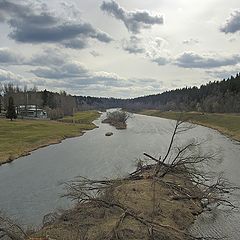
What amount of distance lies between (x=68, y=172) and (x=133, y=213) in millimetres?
18027

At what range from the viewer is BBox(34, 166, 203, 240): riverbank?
699 inches

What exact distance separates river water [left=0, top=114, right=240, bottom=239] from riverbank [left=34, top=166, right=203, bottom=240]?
4.89 feet

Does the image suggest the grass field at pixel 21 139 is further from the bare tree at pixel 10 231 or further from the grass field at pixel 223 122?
the bare tree at pixel 10 231

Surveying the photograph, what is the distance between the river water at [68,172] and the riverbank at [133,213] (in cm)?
149

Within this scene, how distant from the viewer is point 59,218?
2061 cm

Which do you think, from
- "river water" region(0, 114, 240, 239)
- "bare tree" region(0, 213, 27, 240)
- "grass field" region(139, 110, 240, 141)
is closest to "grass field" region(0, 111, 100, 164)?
"river water" region(0, 114, 240, 239)

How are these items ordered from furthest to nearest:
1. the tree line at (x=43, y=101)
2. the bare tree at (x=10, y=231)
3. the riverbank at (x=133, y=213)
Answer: the tree line at (x=43, y=101), the riverbank at (x=133, y=213), the bare tree at (x=10, y=231)

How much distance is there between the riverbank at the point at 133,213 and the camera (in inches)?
699

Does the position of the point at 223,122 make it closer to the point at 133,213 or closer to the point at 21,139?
the point at 21,139

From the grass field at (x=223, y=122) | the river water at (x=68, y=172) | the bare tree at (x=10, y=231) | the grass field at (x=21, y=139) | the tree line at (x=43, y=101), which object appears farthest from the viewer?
the tree line at (x=43, y=101)

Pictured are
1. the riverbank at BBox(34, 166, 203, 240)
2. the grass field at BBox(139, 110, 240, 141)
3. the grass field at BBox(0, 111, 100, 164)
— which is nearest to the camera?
the riverbank at BBox(34, 166, 203, 240)

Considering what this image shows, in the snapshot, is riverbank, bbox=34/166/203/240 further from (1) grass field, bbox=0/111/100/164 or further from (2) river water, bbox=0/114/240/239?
(1) grass field, bbox=0/111/100/164

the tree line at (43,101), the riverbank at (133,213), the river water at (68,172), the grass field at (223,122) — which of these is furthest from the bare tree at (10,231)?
the tree line at (43,101)

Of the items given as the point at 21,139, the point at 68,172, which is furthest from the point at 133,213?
the point at 21,139
